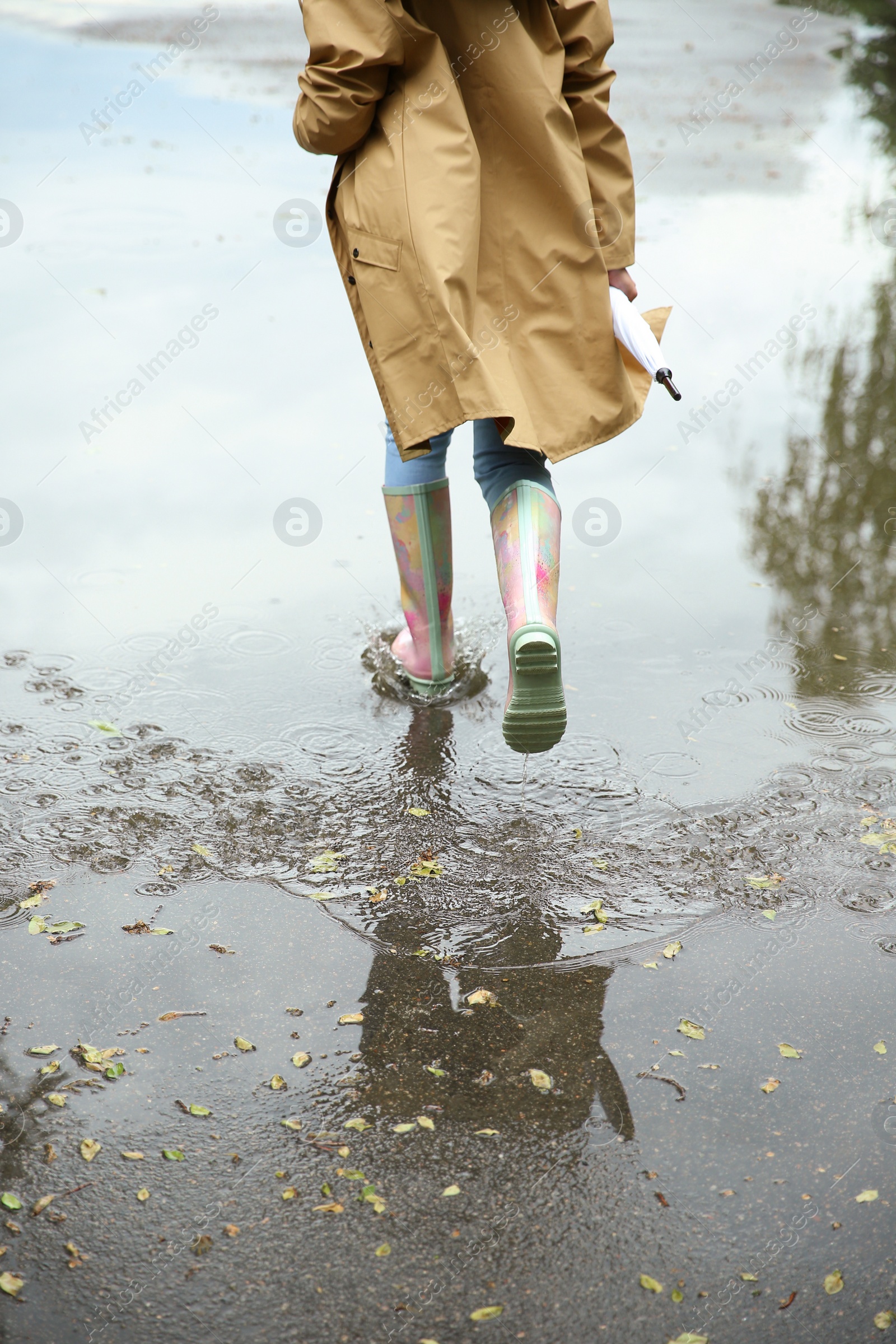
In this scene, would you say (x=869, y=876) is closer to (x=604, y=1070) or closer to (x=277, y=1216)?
(x=604, y=1070)

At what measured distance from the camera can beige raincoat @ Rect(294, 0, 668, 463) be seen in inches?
105

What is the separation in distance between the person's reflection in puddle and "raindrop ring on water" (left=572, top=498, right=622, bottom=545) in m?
2.36

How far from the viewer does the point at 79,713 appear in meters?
3.51

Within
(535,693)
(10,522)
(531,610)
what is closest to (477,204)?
(531,610)

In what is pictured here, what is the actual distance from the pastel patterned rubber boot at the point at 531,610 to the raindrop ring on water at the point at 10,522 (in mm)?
2277

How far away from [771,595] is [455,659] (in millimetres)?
1259

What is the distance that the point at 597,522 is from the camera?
16.3 feet

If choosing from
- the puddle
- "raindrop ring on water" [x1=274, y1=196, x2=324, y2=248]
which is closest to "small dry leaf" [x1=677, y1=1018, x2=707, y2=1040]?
the puddle

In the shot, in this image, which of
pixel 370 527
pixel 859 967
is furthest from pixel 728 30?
pixel 859 967

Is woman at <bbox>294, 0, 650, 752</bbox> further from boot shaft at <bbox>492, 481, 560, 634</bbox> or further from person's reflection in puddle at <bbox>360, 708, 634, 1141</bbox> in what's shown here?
person's reflection in puddle at <bbox>360, 708, 634, 1141</bbox>

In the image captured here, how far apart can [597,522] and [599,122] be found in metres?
2.16

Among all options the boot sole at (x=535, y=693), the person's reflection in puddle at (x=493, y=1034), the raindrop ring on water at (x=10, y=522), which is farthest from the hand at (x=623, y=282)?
the raindrop ring on water at (x=10, y=522)

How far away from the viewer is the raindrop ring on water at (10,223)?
7.95 meters

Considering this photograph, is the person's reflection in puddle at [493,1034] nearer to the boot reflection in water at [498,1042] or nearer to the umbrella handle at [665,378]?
the boot reflection in water at [498,1042]
